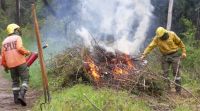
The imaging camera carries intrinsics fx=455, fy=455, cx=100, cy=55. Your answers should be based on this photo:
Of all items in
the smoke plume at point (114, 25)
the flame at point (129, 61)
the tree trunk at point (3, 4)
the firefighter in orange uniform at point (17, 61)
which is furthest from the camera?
the tree trunk at point (3, 4)

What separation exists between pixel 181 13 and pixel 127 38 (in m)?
14.2

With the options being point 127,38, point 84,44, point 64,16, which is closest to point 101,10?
point 127,38

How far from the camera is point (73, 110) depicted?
8.16m

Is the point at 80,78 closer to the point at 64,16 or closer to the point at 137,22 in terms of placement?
the point at 137,22

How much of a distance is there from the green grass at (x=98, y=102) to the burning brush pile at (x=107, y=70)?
0.71 metres

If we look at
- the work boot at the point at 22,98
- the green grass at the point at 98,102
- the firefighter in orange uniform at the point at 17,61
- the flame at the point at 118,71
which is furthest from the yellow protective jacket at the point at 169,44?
the work boot at the point at 22,98

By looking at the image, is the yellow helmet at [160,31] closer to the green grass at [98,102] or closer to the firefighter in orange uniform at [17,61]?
the green grass at [98,102]

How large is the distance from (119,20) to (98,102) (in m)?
6.41

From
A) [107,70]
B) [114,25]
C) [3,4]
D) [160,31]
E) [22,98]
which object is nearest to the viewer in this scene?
[22,98]

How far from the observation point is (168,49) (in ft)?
39.1

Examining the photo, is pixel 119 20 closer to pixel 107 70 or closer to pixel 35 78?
pixel 35 78

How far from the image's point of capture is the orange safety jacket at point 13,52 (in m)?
10.2

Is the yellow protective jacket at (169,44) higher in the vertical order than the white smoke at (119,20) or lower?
lower

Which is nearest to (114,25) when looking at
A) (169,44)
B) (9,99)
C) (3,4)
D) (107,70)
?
(169,44)
